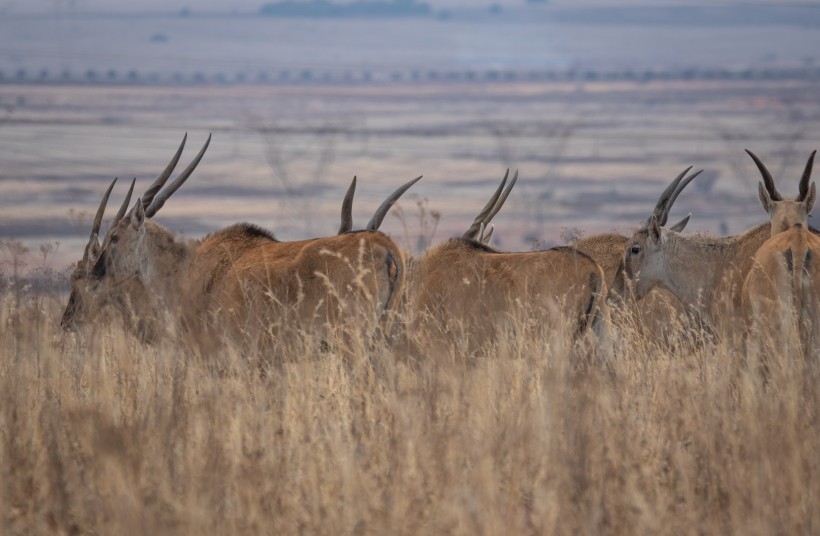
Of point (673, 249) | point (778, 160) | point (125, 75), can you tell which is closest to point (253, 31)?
point (125, 75)

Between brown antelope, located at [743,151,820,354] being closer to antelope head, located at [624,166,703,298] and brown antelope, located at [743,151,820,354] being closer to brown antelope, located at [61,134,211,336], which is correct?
antelope head, located at [624,166,703,298]

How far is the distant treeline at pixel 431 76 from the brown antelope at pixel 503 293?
79.7 m

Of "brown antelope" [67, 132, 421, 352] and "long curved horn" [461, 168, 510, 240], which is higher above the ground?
"long curved horn" [461, 168, 510, 240]

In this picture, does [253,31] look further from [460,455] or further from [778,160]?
[460,455]

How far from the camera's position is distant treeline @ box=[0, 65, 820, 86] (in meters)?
93.9

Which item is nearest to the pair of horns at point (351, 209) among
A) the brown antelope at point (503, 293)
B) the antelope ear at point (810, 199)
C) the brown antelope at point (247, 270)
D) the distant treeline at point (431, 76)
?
the brown antelope at point (247, 270)

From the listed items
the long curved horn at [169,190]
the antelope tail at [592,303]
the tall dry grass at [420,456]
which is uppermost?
the long curved horn at [169,190]

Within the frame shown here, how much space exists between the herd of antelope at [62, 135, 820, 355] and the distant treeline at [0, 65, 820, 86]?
7936 centimetres

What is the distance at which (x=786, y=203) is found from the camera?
9203 millimetres

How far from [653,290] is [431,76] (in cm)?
10531

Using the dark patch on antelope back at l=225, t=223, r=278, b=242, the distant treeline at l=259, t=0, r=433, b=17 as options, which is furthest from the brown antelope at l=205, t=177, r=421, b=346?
the distant treeline at l=259, t=0, r=433, b=17

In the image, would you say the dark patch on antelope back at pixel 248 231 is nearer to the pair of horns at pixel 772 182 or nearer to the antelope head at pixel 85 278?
the antelope head at pixel 85 278

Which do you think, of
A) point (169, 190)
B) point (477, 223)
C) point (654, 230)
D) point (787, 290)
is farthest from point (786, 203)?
point (169, 190)

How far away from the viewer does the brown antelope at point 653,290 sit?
9.23 meters
